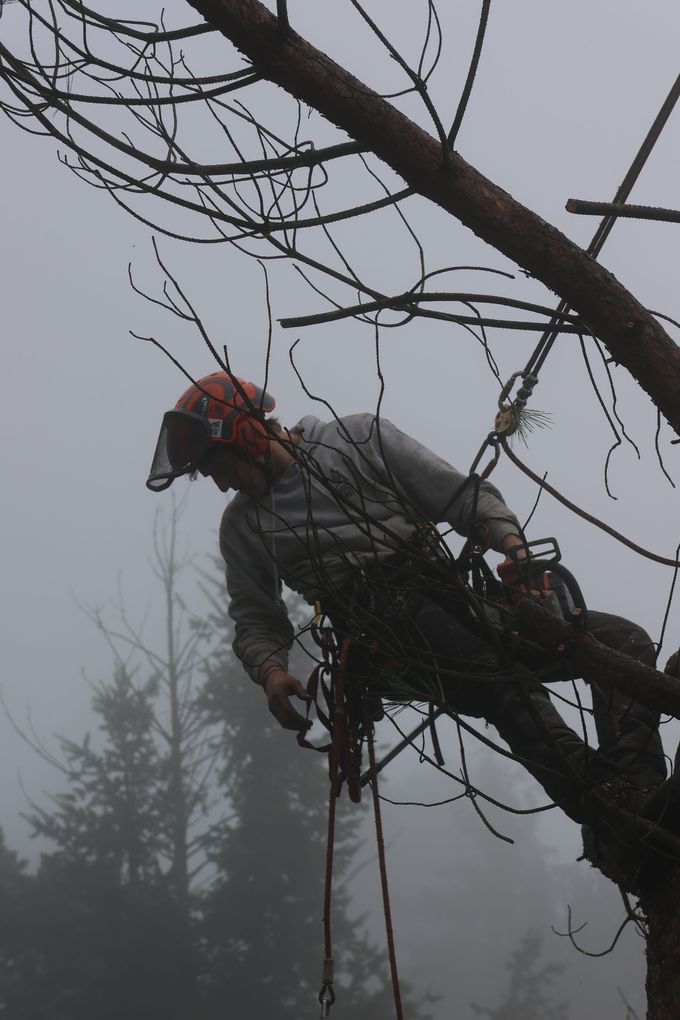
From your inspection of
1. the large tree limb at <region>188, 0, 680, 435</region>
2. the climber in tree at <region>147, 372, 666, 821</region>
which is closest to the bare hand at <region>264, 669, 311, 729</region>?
the climber in tree at <region>147, 372, 666, 821</region>

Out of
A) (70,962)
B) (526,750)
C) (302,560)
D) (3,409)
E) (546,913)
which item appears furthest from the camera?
(3,409)

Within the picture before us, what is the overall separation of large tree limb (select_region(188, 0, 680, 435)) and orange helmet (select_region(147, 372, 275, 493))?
1.13 meters

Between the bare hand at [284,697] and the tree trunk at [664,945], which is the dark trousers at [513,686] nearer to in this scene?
the tree trunk at [664,945]

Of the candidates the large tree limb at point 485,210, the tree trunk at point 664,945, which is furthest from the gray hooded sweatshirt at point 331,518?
the tree trunk at point 664,945

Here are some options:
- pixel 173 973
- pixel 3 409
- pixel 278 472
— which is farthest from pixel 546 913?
pixel 3 409

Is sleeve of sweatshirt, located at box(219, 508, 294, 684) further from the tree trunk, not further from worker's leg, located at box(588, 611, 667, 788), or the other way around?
the tree trunk

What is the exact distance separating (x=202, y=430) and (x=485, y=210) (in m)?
1.35

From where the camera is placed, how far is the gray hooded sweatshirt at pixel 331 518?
9.99 feet

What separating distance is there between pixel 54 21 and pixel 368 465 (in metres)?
1.56

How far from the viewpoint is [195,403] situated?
140 inches

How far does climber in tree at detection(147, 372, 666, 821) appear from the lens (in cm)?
271

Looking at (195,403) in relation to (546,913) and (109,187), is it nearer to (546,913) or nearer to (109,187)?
(109,187)

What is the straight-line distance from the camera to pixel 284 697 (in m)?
3.45

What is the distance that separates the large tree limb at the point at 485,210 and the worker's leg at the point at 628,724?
0.80 m
